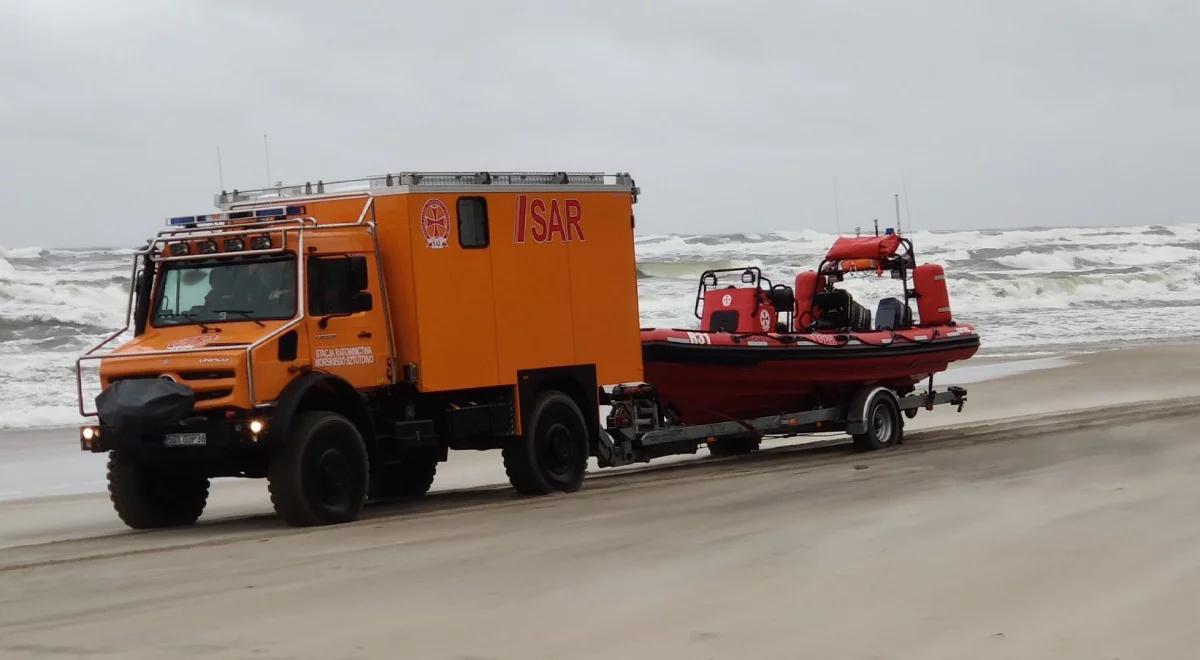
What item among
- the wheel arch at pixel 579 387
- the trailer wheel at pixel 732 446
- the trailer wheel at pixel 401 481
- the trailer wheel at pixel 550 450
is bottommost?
the trailer wheel at pixel 732 446

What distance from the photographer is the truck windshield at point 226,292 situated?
12.7 meters

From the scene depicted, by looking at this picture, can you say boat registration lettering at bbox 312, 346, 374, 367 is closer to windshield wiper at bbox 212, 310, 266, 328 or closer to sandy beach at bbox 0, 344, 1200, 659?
windshield wiper at bbox 212, 310, 266, 328

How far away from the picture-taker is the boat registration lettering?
12734 millimetres

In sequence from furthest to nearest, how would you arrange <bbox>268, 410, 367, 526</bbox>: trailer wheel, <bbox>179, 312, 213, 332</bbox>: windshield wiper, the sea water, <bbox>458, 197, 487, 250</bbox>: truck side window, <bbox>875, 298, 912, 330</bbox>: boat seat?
the sea water → <bbox>875, 298, 912, 330</bbox>: boat seat → <bbox>458, 197, 487, 250</bbox>: truck side window → <bbox>179, 312, 213, 332</bbox>: windshield wiper → <bbox>268, 410, 367, 526</bbox>: trailer wheel

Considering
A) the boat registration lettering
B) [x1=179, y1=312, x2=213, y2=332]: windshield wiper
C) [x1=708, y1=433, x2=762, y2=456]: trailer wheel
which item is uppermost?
[x1=179, y1=312, x2=213, y2=332]: windshield wiper

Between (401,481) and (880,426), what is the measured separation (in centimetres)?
600

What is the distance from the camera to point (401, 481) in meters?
15.7

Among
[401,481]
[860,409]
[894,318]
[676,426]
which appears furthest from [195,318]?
[894,318]

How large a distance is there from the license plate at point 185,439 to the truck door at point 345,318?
3.48 feet

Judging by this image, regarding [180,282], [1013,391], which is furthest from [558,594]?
[1013,391]

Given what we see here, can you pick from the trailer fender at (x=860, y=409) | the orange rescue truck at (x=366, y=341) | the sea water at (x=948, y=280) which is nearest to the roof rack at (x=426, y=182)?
the orange rescue truck at (x=366, y=341)

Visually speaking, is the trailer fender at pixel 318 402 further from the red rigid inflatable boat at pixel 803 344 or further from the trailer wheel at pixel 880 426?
the trailer wheel at pixel 880 426

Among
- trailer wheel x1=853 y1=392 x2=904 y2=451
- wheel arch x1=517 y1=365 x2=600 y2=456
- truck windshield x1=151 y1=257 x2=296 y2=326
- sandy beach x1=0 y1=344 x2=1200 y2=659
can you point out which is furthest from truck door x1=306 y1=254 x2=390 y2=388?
trailer wheel x1=853 y1=392 x2=904 y2=451

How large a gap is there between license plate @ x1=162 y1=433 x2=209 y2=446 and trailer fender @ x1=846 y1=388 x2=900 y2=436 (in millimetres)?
8524
